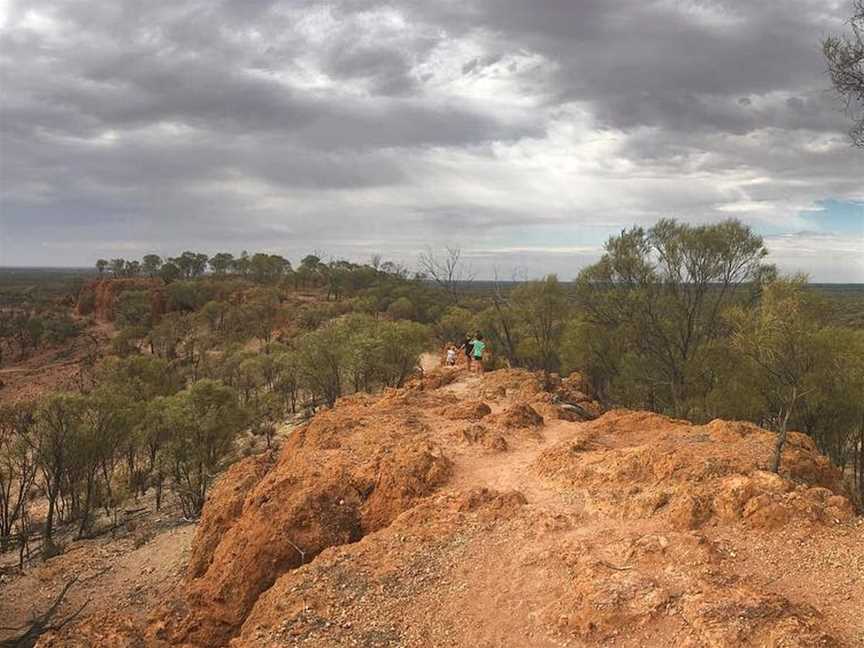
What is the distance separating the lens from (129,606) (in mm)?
16312

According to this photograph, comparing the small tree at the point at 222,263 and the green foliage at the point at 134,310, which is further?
the small tree at the point at 222,263

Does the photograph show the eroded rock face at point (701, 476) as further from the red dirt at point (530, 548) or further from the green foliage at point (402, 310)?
the green foliage at point (402, 310)

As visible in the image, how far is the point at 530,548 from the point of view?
30.8 ft

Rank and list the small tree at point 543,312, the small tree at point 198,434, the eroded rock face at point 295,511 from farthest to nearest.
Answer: the small tree at point 543,312
the small tree at point 198,434
the eroded rock face at point 295,511

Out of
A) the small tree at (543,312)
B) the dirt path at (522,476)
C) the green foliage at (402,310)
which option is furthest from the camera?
the green foliage at (402,310)

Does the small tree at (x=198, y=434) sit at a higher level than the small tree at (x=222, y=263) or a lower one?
lower

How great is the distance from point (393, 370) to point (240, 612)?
23670 mm

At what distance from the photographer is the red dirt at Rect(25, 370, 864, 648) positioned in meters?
7.43

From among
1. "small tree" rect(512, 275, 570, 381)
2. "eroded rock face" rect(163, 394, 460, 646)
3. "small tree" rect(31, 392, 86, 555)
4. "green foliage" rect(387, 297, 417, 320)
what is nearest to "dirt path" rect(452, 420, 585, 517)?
"eroded rock face" rect(163, 394, 460, 646)

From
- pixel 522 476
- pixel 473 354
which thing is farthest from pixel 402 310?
pixel 522 476

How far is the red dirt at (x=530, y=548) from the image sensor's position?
24.4 ft

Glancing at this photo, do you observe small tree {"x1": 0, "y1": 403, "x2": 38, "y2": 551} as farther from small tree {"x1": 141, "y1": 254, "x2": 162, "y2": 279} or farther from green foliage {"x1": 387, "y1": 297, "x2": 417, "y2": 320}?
small tree {"x1": 141, "y1": 254, "x2": 162, "y2": 279}

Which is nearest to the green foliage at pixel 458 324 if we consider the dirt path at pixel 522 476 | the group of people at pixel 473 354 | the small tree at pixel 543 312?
the small tree at pixel 543 312

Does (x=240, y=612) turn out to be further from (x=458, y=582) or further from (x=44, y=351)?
(x=44, y=351)
